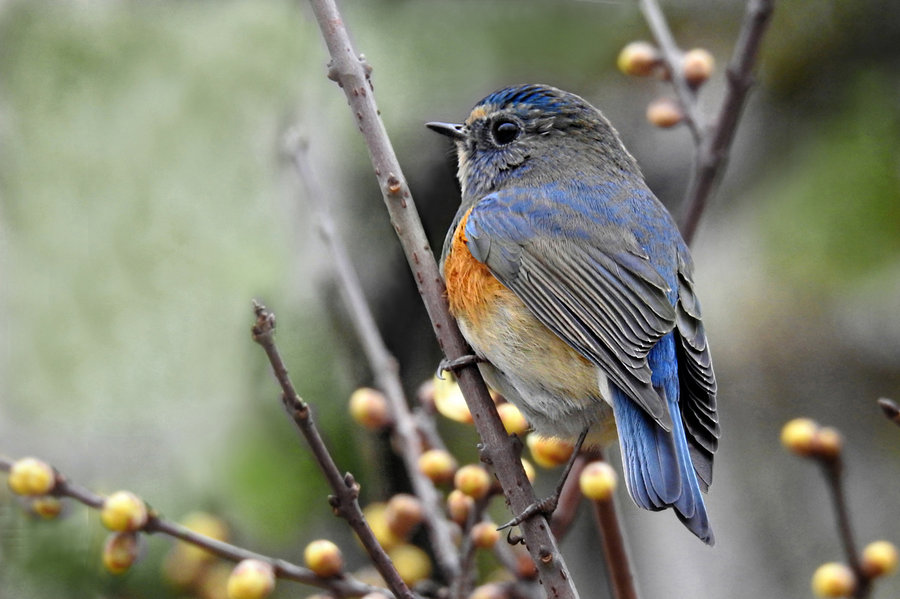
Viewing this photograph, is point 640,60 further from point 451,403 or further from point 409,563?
point 409,563

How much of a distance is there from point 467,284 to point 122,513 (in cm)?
93

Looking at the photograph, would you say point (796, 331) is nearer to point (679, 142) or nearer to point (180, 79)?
point (679, 142)

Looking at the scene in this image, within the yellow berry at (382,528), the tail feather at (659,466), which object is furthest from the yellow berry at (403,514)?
the tail feather at (659,466)

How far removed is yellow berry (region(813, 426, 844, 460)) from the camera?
2.10m

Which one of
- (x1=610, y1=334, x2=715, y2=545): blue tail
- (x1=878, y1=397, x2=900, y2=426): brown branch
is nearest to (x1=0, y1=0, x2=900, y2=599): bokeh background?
(x1=610, y1=334, x2=715, y2=545): blue tail

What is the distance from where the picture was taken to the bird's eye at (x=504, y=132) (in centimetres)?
280

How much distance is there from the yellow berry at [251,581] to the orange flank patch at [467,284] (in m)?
0.73

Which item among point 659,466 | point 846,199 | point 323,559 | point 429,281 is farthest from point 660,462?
point 846,199

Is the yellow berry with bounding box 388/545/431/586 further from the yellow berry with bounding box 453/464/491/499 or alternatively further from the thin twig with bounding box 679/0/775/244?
the thin twig with bounding box 679/0/775/244

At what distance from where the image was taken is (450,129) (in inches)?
108

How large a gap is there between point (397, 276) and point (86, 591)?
5.47ft

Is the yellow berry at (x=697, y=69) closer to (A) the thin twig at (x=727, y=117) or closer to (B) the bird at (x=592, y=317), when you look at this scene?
(A) the thin twig at (x=727, y=117)

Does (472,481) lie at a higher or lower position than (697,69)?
lower

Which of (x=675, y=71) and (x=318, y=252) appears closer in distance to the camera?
(x=675, y=71)
